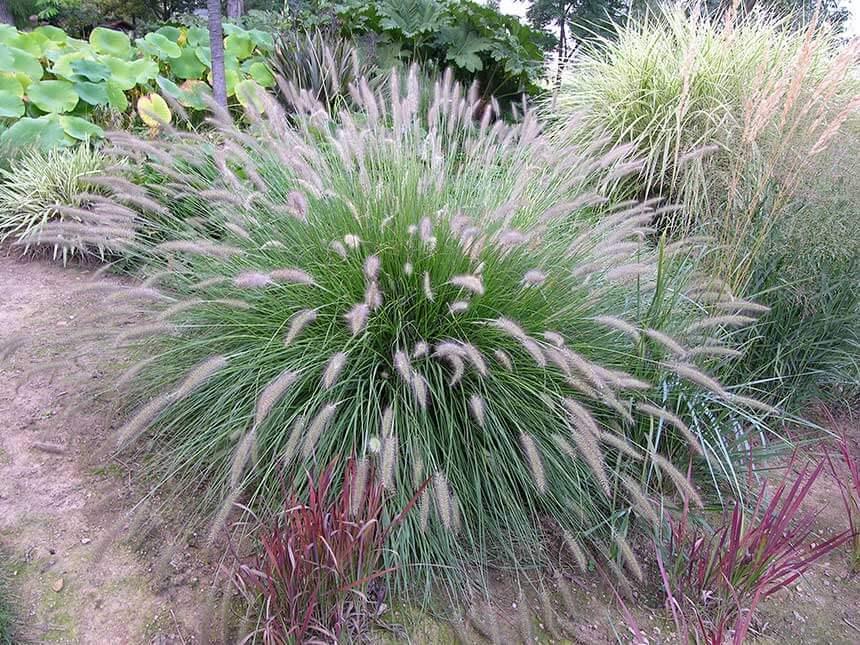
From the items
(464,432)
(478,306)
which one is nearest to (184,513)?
(464,432)

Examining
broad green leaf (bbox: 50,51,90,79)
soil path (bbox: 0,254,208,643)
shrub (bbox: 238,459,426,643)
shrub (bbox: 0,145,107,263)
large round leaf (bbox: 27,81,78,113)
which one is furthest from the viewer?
broad green leaf (bbox: 50,51,90,79)

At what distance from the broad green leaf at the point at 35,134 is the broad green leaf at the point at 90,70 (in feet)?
1.99

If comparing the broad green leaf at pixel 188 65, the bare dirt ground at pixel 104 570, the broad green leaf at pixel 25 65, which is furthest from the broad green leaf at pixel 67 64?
the bare dirt ground at pixel 104 570

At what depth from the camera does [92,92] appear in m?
5.09

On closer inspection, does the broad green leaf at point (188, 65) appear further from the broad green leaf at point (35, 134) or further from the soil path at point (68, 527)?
the soil path at point (68, 527)

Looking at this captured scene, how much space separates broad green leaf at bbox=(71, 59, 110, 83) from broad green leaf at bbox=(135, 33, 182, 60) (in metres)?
0.78

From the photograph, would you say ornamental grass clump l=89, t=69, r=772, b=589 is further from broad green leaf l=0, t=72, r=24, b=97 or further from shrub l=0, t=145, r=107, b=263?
broad green leaf l=0, t=72, r=24, b=97

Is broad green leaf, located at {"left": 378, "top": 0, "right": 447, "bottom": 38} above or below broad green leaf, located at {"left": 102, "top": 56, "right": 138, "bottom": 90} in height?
above

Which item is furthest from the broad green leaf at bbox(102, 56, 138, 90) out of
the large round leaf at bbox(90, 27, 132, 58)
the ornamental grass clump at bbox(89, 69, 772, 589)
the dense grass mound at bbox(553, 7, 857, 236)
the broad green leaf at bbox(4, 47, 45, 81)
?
the dense grass mound at bbox(553, 7, 857, 236)

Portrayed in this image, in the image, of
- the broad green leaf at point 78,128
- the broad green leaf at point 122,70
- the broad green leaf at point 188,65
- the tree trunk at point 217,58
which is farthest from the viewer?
the broad green leaf at point 188,65

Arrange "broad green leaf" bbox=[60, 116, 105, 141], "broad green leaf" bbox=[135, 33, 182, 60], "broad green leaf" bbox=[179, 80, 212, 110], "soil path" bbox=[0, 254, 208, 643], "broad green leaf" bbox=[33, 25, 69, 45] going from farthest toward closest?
"broad green leaf" bbox=[33, 25, 69, 45]
"broad green leaf" bbox=[135, 33, 182, 60]
"broad green leaf" bbox=[179, 80, 212, 110]
"broad green leaf" bbox=[60, 116, 105, 141]
"soil path" bbox=[0, 254, 208, 643]

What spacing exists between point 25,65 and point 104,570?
5063 mm

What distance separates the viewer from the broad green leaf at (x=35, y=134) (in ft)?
15.1

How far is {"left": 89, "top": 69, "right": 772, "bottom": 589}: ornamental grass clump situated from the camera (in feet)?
6.40
